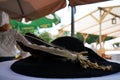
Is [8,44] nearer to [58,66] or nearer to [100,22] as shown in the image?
[58,66]

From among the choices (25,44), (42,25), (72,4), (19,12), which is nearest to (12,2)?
(19,12)

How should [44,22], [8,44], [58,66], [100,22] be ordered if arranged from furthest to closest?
[100,22], [44,22], [8,44], [58,66]

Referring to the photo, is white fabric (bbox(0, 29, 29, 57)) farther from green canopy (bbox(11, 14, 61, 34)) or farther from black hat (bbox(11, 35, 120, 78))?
green canopy (bbox(11, 14, 61, 34))

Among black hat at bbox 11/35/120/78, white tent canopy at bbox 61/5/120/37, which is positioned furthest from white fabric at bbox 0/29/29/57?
white tent canopy at bbox 61/5/120/37

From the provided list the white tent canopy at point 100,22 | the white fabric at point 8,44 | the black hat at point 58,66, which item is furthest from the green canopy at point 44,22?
the black hat at point 58,66

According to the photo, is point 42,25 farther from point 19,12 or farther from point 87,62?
point 87,62

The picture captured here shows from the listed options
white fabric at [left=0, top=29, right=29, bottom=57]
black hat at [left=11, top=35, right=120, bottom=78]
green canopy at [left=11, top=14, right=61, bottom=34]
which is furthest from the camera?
green canopy at [left=11, top=14, right=61, bottom=34]

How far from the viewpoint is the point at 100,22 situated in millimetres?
6438

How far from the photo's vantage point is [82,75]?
109 centimetres

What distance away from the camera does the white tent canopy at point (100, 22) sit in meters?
6.61

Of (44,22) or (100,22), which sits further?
(100,22)

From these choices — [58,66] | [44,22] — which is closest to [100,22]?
[44,22]

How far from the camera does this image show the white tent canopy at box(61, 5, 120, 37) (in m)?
6.61

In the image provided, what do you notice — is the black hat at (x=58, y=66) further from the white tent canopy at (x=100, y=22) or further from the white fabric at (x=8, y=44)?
the white tent canopy at (x=100, y=22)
